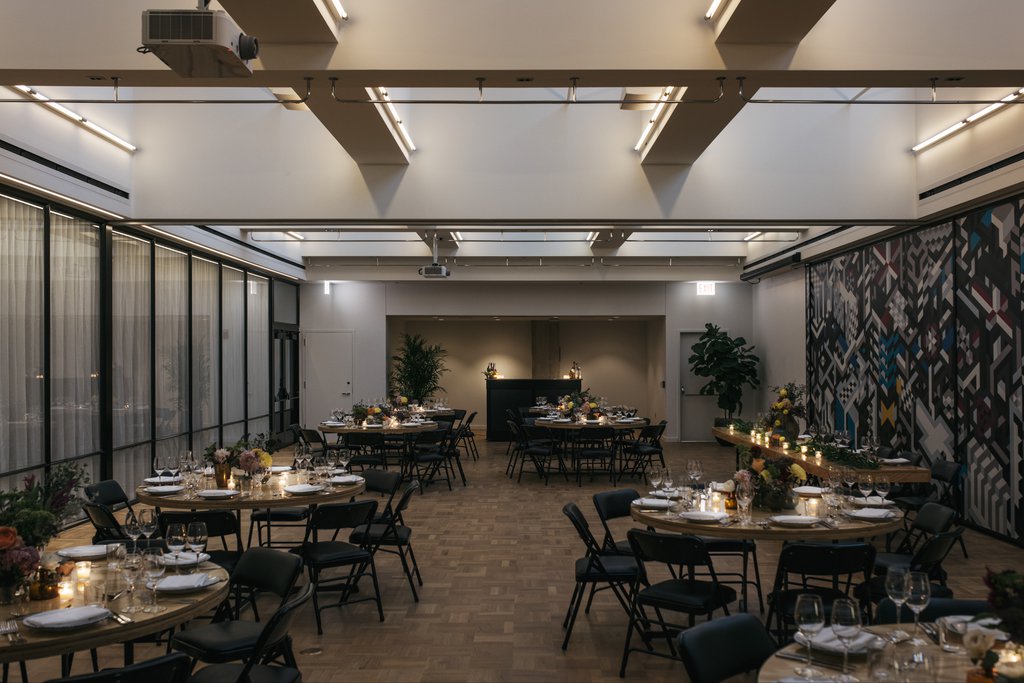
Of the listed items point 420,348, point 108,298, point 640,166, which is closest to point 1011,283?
point 640,166

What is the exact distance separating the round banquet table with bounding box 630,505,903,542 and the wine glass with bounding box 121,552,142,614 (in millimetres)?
2821

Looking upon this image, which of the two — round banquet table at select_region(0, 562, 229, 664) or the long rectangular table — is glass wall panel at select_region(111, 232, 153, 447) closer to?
round banquet table at select_region(0, 562, 229, 664)

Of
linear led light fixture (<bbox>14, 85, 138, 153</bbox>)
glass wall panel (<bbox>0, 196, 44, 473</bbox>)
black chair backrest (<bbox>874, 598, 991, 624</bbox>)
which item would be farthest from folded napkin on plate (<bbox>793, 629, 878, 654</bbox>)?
glass wall panel (<bbox>0, 196, 44, 473</bbox>)

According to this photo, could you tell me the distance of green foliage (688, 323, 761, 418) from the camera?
1541cm

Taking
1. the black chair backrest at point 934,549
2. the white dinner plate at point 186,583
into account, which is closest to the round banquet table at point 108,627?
the white dinner plate at point 186,583

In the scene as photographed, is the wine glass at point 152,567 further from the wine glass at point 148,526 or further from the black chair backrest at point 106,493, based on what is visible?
the black chair backrest at point 106,493

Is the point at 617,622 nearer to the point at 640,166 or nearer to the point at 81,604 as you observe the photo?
the point at 81,604

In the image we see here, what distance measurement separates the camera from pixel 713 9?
4.81 meters

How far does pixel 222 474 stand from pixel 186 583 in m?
2.63

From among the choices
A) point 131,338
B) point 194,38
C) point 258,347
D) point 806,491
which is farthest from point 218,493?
point 258,347

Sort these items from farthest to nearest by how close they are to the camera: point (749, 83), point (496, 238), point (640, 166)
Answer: point (496, 238)
point (640, 166)
point (749, 83)

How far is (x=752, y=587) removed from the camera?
618 centimetres

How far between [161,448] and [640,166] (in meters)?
6.69

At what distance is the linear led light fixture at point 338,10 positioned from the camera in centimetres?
466
